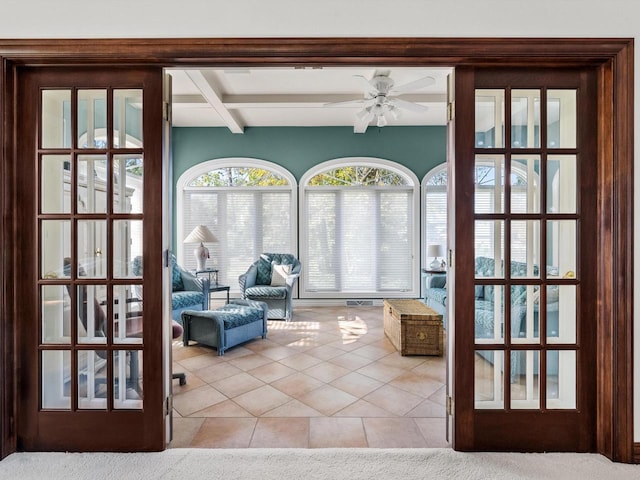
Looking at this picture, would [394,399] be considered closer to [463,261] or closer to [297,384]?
[297,384]

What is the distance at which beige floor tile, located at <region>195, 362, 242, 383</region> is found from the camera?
2914 millimetres

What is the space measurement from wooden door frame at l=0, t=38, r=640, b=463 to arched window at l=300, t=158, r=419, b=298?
4.18m

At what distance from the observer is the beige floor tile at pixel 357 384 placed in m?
2.67

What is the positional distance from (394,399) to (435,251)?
332 centimetres

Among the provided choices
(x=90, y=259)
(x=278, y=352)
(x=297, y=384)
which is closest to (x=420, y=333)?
(x=297, y=384)

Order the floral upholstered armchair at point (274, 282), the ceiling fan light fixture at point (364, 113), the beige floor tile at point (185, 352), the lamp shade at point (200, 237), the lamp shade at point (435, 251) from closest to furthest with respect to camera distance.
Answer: the beige floor tile at point (185, 352) < the ceiling fan light fixture at point (364, 113) < the floral upholstered armchair at point (274, 282) < the lamp shade at point (200, 237) < the lamp shade at point (435, 251)

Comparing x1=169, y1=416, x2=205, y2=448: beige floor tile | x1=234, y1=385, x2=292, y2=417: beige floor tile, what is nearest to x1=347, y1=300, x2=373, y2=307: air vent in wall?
x1=234, y1=385, x2=292, y2=417: beige floor tile

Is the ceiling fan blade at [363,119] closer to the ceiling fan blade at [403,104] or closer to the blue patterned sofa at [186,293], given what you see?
the ceiling fan blade at [403,104]

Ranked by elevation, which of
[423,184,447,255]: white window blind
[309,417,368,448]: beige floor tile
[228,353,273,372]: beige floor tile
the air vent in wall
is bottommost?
[309,417,368,448]: beige floor tile

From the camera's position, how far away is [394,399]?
8.30 feet

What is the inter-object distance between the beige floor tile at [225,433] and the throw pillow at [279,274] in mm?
2992

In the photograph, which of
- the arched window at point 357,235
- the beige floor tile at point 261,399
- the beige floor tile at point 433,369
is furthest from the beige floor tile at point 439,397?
the arched window at point 357,235

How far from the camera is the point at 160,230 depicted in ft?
5.95

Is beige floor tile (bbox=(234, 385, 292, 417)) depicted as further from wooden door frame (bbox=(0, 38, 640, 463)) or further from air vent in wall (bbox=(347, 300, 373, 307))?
air vent in wall (bbox=(347, 300, 373, 307))
